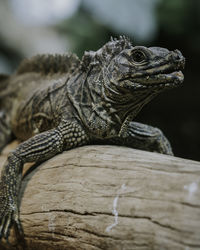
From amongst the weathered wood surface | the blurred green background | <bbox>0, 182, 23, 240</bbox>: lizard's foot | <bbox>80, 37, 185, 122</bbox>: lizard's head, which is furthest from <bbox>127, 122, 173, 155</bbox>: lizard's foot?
the blurred green background

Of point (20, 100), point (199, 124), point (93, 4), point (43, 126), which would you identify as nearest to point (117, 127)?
point (43, 126)

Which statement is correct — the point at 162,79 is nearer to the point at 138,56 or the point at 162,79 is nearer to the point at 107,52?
the point at 138,56

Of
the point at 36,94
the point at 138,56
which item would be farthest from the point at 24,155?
the point at 138,56

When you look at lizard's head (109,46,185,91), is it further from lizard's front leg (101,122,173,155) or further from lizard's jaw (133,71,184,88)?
lizard's front leg (101,122,173,155)

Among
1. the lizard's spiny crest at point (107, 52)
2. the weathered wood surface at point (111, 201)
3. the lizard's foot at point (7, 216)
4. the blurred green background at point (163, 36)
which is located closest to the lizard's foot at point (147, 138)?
the weathered wood surface at point (111, 201)

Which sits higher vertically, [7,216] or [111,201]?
[111,201]

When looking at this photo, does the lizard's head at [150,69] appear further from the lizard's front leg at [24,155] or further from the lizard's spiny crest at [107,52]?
the lizard's front leg at [24,155]

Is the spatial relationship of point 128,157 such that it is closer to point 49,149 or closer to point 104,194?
point 104,194
